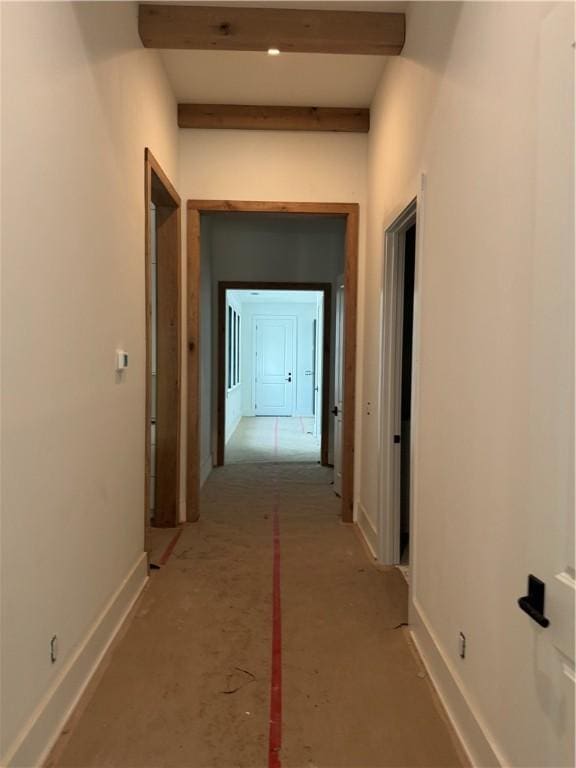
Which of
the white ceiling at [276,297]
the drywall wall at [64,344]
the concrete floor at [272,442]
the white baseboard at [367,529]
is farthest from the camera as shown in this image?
the white ceiling at [276,297]

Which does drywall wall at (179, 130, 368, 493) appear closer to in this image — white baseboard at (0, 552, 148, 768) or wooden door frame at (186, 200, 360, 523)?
wooden door frame at (186, 200, 360, 523)

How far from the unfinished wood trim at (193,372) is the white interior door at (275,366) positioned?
8.53 meters

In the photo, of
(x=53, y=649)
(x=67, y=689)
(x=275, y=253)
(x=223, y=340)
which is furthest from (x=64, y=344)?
(x=275, y=253)

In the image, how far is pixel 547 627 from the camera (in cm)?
118

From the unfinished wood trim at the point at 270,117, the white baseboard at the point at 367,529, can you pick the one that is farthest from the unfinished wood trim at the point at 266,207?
the white baseboard at the point at 367,529

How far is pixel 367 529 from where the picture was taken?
3.99m

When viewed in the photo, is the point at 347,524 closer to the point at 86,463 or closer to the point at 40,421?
the point at 86,463

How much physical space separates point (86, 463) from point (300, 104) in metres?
3.25

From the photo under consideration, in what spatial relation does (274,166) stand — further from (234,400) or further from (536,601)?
(234,400)

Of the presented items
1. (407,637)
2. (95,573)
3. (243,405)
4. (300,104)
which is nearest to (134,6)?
(300,104)

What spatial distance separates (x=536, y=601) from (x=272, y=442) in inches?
298

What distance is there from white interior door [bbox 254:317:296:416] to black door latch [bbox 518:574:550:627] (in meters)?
11.8

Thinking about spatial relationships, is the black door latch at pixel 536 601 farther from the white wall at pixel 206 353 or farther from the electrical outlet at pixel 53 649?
the white wall at pixel 206 353

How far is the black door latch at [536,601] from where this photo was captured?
1181mm
